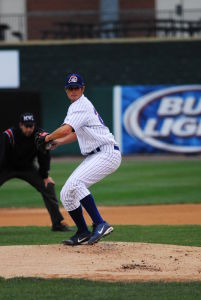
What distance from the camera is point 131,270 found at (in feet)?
24.9

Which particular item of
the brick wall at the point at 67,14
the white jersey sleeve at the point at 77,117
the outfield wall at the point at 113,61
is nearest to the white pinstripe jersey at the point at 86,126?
the white jersey sleeve at the point at 77,117

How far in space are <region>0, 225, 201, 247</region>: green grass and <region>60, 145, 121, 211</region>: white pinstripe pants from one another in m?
1.30

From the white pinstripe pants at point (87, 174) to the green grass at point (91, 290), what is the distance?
163 cm

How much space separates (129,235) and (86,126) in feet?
8.21

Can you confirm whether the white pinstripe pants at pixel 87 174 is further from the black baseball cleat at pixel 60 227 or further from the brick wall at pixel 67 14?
the brick wall at pixel 67 14

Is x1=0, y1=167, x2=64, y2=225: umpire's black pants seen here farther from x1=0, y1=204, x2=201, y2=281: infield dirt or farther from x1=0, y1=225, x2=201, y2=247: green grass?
x1=0, y1=204, x2=201, y2=281: infield dirt

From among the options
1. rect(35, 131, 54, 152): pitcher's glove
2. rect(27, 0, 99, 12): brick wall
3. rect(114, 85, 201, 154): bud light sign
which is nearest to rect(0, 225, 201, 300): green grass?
rect(35, 131, 54, 152): pitcher's glove

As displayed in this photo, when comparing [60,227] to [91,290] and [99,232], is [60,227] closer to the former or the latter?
[99,232]

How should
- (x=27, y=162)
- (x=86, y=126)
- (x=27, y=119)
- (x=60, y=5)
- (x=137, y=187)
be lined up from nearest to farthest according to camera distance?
1. (x=86, y=126)
2. (x=27, y=119)
3. (x=27, y=162)
4. (x=137, y=187)
5. (x=60, y=5)

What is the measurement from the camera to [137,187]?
18.6m

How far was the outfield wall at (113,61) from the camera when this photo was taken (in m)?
28.9

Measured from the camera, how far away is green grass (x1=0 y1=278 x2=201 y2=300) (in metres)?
6.50

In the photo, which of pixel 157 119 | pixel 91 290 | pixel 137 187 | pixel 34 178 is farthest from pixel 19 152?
pixel 157 119

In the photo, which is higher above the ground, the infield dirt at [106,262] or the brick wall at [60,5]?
the brick wall at [60,5]
